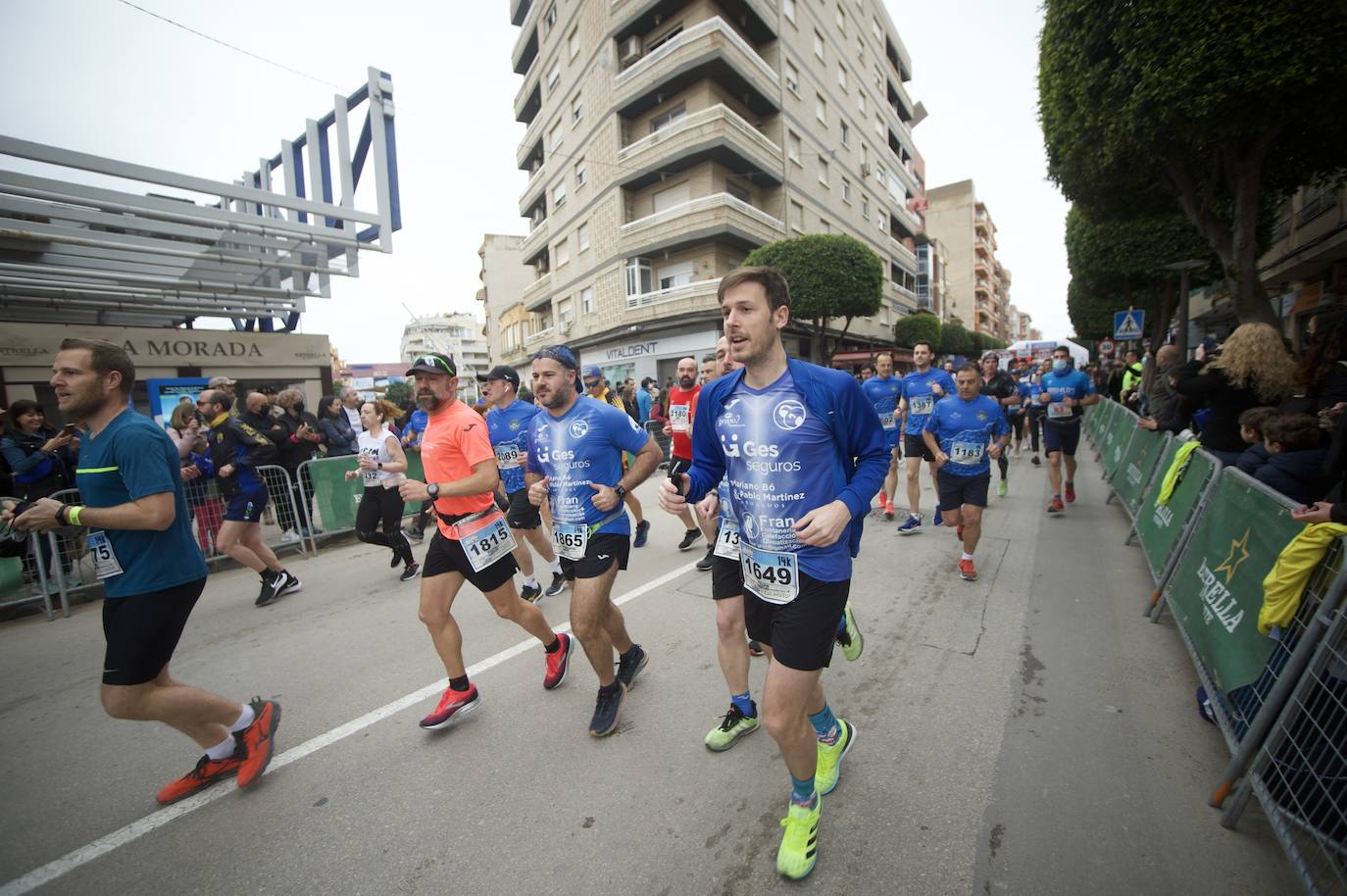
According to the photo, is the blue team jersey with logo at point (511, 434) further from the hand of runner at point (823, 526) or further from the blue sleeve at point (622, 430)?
the hand of runner at point (823, 526)

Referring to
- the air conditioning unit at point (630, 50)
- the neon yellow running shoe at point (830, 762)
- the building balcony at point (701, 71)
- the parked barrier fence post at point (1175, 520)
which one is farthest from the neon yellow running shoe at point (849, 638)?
the air conditioning unit at point (630, 50)

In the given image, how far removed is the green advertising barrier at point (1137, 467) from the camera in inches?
221

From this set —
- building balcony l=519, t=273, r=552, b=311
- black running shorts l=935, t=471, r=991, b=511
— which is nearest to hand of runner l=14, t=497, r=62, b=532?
black running shorts l=935, t=471, r=991, b=511

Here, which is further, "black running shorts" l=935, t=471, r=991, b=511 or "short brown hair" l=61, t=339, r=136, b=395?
"black running shorts" l=935, t=471, r=991, b=511

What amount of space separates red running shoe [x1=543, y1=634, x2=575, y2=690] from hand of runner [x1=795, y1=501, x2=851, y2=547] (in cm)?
225

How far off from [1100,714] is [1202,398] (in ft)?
12.3

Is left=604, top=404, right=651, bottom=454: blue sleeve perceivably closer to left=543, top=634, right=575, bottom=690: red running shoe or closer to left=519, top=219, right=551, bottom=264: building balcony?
left=543, top=634, right=575, bottom=690: red running shoe

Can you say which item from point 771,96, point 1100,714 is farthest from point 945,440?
point 771,96

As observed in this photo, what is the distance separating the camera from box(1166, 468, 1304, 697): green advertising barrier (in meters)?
2.48

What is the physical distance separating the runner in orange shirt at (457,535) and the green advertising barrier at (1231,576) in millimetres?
3589

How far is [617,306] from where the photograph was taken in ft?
79.9

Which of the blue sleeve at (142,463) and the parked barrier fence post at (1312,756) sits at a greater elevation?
the blue sleeve at (142,463)

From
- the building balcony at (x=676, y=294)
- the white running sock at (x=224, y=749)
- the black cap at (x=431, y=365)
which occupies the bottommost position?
the white running sock at (x=224, y=749)

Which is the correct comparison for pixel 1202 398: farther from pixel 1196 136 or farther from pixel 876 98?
pixel 876 98
